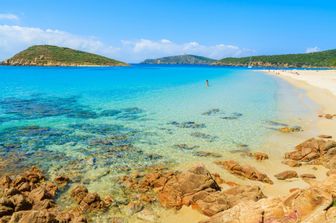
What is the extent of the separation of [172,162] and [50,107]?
26.5 m

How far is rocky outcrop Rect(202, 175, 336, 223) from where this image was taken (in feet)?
28.0

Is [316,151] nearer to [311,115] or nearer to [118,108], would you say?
[311,115]

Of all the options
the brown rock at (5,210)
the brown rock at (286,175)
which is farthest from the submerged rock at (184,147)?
the brown rock at (5,210)

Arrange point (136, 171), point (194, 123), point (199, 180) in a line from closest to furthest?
point (199, 180) → point (136, 171) → point (194, 123)

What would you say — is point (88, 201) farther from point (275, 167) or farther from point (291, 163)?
point (291, 163)

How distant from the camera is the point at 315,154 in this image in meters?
19.0

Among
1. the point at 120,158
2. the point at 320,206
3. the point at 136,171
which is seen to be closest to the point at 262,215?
the point at 320,206

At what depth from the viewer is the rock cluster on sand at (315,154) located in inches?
733

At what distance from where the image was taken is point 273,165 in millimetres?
18453

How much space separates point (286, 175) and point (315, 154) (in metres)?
4.04

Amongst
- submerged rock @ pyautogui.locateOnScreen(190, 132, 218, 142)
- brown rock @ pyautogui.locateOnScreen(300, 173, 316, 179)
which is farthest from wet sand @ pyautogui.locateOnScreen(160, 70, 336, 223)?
submerged rock @ pyautogui.locateOnScreen(190, 132, 218, 142)

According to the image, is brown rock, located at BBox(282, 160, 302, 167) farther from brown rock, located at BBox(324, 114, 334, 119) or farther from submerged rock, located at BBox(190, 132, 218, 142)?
brown rock, located at BBox(324, 114, 334, 119)

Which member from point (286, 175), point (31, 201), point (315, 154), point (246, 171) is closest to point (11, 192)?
point (31, 201)

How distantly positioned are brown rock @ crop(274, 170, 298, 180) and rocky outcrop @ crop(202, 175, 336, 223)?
638 centimetres
